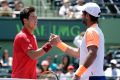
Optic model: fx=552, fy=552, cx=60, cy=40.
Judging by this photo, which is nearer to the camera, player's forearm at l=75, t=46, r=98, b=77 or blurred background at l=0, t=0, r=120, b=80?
player's forearm at l=75, t=46, r=98, b=77

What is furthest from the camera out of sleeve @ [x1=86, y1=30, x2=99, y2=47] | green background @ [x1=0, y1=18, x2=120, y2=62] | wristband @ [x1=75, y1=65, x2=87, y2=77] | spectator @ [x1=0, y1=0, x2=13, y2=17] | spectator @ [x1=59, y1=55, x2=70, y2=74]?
green background @ [x1=0, y1=18, x2=120, y2=62]

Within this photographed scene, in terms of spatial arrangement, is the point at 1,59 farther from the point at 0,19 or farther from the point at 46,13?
the point at 46,13

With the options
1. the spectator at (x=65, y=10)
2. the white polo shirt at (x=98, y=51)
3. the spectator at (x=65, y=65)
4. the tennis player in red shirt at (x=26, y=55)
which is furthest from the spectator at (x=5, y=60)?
the white polo shirt at (x=98, y=51)

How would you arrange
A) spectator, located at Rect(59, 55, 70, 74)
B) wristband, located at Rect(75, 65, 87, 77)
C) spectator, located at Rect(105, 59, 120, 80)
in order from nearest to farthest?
wristband, located at Rect(75, 65, 87, 77), spectator, located at Rect(105, 59, 120, 80), spectator, located at Rect(59, 55, 70, 74)

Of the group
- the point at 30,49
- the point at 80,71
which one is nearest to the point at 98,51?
the point at 80,71

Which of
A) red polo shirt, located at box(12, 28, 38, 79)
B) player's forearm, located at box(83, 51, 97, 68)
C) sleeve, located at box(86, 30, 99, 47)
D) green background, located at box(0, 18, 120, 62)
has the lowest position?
green background, located at box(0, 18, 120, 62)

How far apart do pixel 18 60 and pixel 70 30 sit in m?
9.84

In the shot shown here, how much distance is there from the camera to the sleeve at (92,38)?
22.4 feet

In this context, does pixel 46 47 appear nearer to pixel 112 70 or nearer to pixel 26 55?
pixel 26 55

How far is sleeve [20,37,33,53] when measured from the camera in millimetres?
7660

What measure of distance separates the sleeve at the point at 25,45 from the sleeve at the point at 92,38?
3.59 ft

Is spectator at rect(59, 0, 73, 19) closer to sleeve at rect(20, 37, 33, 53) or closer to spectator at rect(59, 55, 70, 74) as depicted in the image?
spectator at rect(59, 55, 70, 74)

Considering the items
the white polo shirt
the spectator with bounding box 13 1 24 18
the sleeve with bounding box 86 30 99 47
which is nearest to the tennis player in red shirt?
the white polo shirt

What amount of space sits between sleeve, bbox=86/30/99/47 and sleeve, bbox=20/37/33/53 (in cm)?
110
